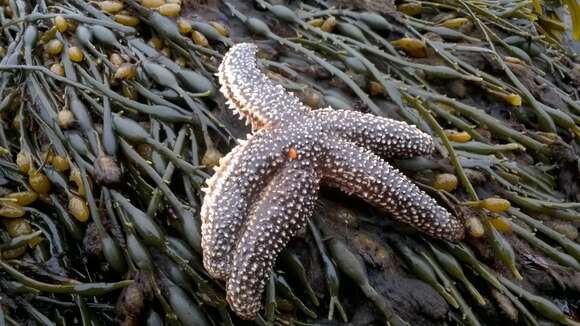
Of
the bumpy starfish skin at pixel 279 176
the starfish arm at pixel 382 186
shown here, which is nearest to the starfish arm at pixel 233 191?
the bumpy starfish skin at pixel 279 176

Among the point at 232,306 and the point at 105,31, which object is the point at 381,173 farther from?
the point at 105,31

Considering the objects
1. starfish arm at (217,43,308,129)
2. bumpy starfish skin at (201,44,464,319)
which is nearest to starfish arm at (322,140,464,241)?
bumpy starfish skin at (201,44,464,319)

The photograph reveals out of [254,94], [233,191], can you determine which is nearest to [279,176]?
[233,191]

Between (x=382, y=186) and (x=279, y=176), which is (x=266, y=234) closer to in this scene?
(x=279, y=176)

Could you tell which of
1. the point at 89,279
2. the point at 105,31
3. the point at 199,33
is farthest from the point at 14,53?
the point at 89,279

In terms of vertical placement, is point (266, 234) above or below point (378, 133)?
below

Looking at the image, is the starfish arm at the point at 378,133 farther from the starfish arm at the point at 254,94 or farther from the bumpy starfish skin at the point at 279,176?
the starfish arm at the point at 254,94
